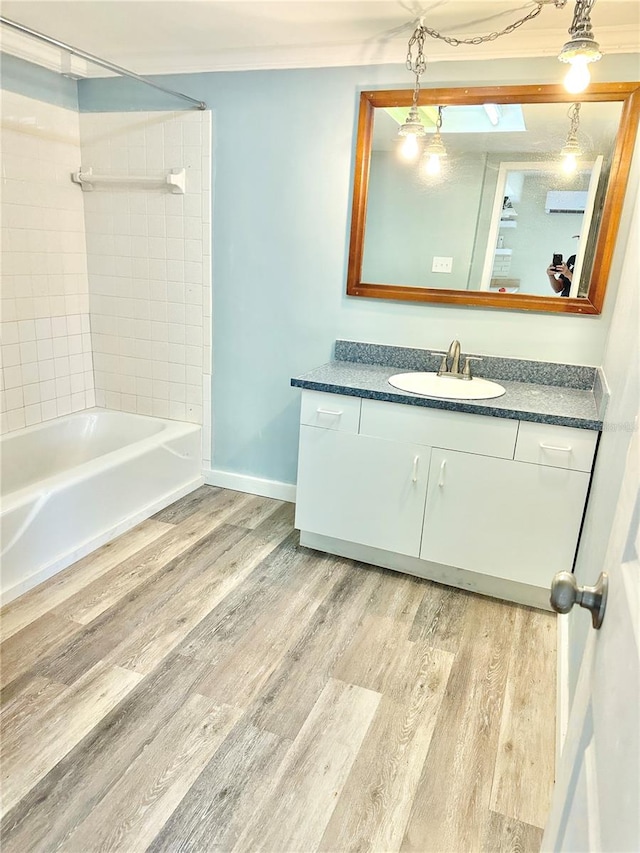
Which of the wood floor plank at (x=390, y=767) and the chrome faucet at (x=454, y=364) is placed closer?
the wood floor plank at (x=390, y=767)

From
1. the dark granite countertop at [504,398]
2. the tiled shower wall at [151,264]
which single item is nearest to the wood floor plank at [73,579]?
the tiled shower wall at [151,264]

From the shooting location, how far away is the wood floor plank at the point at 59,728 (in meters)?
1.46

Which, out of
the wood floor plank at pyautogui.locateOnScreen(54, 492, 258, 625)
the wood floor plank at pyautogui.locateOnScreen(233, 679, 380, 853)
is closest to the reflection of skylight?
the wood floor plank at pyautogui.locateOnScreen(54, 492, 258, 625)

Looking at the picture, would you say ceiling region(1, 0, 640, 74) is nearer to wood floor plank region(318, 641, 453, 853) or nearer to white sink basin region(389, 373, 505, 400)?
white sink basin region(389, 373, 505, 400)

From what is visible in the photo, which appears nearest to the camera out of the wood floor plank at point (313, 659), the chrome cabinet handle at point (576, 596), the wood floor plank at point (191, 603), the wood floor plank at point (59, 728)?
the chrome cabinet handle at point (576, 596)

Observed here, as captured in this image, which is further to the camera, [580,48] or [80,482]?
[80,482]

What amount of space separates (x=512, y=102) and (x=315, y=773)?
253 cm

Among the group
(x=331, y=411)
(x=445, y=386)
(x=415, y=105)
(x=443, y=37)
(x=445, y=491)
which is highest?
(x=443, y=37)

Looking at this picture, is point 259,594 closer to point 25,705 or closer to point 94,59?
point 25,705

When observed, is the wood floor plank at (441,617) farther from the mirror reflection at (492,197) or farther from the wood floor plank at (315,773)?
the mirror reflection at (492,197)

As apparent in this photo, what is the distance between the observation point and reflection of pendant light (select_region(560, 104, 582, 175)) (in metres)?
2.23

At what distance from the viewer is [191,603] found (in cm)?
222

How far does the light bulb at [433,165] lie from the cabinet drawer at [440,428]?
41.8 inches

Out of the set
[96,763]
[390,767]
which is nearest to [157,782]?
[96,763]
